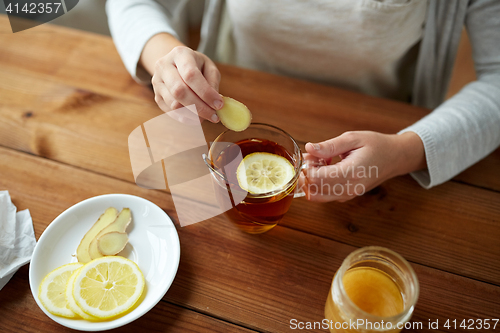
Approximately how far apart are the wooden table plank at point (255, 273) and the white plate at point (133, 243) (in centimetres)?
3

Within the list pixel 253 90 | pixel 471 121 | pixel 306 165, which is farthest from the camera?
pixel 253 90

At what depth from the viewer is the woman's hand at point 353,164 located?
2.09 feet

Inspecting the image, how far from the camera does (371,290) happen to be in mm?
515

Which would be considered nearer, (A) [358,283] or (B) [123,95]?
(A) [358,283]

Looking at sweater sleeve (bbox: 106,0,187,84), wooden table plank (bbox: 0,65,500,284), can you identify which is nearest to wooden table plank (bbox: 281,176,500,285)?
wooden table plank (bbox: 0,65,500,284)

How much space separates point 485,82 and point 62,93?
98cm

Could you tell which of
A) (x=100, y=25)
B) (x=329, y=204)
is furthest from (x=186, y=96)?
(x=100, y=25)

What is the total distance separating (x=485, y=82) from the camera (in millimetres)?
809

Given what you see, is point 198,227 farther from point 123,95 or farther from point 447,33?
point 447,33

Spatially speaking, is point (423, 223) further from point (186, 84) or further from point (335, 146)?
point (186, 84)

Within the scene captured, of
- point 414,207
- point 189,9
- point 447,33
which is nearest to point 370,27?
point 447,33

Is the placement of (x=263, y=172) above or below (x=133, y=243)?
above

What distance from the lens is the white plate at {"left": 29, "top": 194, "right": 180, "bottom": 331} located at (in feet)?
1.81

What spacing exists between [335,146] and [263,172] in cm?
15
